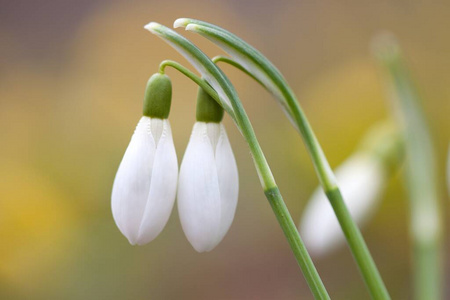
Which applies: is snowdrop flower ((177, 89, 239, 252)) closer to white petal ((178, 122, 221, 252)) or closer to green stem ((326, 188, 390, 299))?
white petal ((178, 122, 221, 252))

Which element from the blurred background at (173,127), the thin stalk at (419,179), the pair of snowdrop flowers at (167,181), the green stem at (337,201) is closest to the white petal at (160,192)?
the pair of snowdrop flowers at (167,181)

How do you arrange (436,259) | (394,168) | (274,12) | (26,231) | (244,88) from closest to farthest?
(436,259) < (394,168) < (26,231) < (244,88) < (274,12)

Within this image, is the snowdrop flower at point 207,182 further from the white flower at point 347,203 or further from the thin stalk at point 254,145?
the white flower at point 347,203

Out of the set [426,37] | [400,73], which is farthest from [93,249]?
[426,37]

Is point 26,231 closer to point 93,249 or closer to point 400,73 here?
point 93,249

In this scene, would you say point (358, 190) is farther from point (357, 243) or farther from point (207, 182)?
point (207, 182)

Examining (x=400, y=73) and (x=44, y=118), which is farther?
(x=44, y=118)

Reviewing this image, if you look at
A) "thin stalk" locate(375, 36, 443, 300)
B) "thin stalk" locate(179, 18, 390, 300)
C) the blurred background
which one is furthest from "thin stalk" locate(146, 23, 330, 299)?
the blurred background
